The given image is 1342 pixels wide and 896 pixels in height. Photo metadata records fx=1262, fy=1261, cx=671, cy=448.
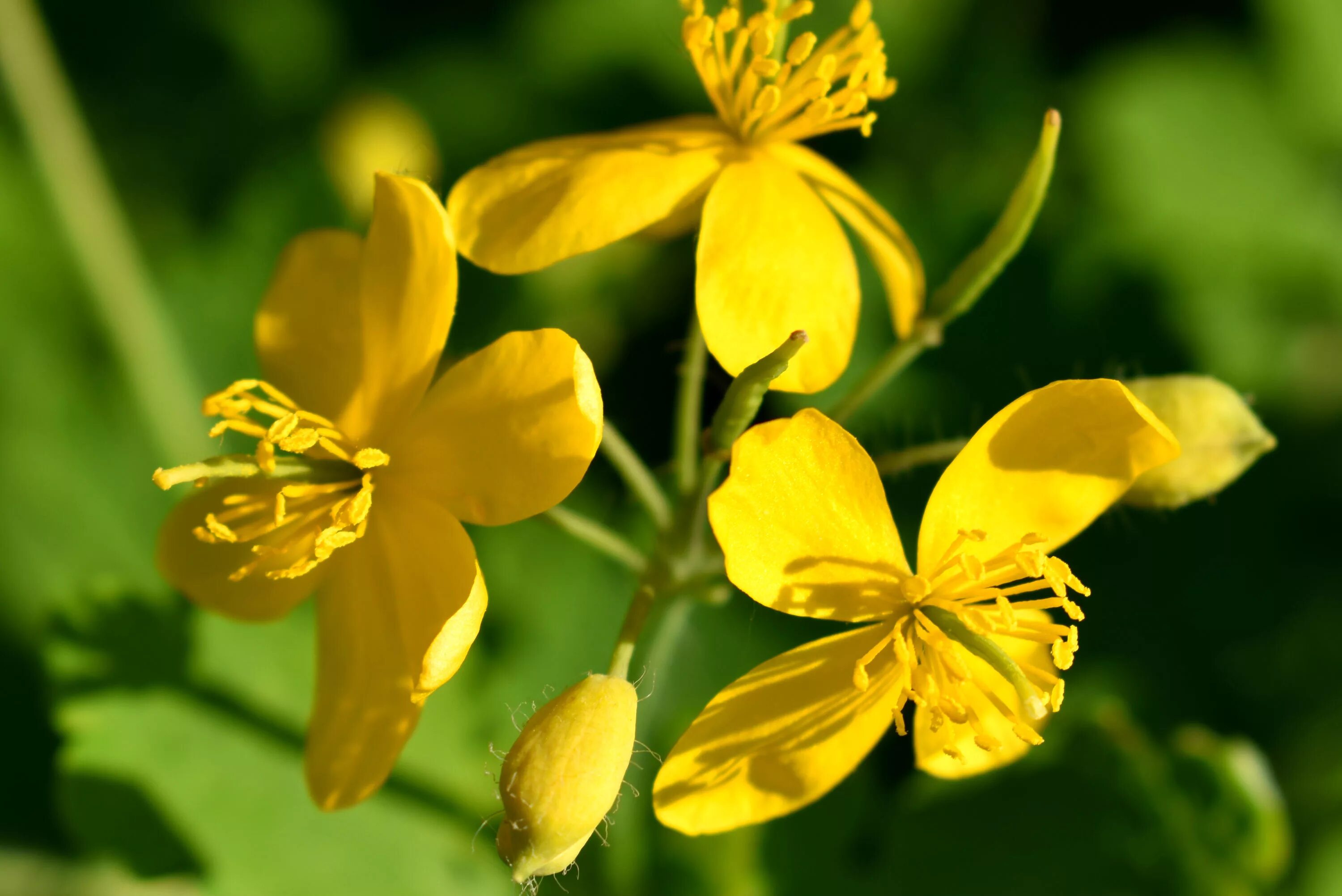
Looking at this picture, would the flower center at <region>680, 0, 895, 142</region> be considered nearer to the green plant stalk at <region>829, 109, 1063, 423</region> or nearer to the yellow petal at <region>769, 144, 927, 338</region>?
the yellow petal at <region>769, 144, 927, 338</region>

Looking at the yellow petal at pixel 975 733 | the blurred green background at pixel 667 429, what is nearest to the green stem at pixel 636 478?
the blurred green background at pixel 667 429

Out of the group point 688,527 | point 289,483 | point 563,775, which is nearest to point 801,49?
point 688,527

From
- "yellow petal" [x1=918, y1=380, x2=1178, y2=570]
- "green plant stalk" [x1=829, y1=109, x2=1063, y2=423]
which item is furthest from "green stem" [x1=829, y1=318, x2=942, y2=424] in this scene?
"yellow petal" [x1=918, y1=380, x2=1178, y2=570]

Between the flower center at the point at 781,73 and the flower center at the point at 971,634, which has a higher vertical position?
the flower center at the point at 781,73

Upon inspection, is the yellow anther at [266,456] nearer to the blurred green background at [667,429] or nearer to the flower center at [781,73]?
the blurred green background at [667,429]

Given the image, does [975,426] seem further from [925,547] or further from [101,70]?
[101,70]

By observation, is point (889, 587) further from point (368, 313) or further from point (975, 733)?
point (368, 313)
